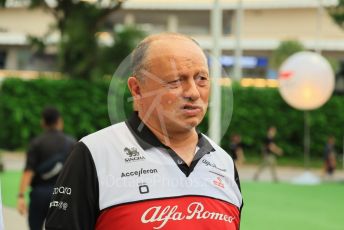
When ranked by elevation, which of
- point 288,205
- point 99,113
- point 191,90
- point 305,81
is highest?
point 191,90

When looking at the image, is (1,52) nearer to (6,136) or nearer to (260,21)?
(260,21)

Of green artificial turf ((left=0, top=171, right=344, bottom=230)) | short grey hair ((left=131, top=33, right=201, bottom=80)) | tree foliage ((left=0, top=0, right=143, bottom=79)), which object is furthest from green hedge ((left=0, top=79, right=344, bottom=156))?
short grey hair ((left=131, top=33, right=201, bottom=80))

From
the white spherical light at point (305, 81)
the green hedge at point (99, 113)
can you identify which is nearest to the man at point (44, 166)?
the white spherical light at point (305, 81)

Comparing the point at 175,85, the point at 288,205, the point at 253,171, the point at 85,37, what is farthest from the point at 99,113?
the point at 175,85

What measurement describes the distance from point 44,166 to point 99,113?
83.4 feet

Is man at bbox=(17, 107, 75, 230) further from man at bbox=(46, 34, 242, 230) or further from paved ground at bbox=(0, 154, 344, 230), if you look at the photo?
paved ground at bbox=(0, 154, 344, 230)

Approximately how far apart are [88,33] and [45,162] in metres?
Answer: 26.3

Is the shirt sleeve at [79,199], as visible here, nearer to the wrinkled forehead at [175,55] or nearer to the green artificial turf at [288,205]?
the wrinkled forehead at [175,55]

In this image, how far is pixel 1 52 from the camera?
200 feet

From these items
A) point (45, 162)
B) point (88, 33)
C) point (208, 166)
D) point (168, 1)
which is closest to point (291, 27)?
point (168, 1)

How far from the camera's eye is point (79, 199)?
2461 mm

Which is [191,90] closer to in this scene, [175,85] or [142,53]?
[175,85]

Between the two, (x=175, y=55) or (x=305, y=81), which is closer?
(x=175, y=55)

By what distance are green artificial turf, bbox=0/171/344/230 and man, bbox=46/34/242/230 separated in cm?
934
